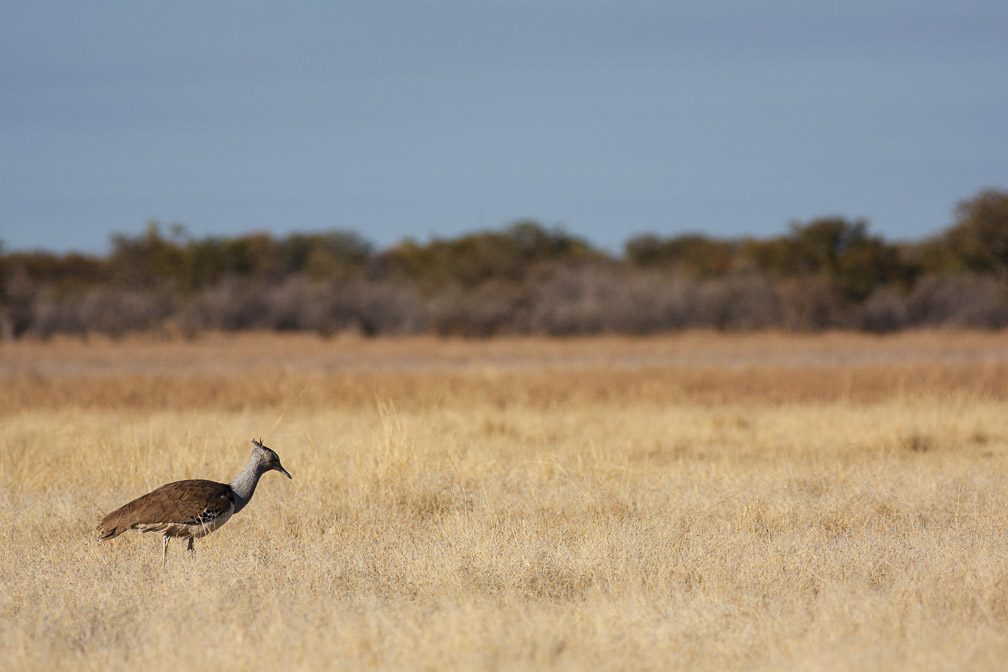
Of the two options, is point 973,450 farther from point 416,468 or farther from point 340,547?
point 340,547

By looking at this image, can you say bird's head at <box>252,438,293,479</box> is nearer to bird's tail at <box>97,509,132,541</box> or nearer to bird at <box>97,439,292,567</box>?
bird at <box>97,439,292,567</box>

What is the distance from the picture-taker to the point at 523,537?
7141 mm

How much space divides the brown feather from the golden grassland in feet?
1.00

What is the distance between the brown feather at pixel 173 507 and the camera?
648cm

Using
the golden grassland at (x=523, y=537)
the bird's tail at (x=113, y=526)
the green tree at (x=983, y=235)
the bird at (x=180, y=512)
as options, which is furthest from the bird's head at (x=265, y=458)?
the green tree at (x=983, y=235)

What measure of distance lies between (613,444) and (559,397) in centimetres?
519

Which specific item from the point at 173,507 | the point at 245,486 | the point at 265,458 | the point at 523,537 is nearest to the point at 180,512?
the point at 173,507

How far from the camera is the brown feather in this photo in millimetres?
6484

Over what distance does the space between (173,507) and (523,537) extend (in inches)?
93.4

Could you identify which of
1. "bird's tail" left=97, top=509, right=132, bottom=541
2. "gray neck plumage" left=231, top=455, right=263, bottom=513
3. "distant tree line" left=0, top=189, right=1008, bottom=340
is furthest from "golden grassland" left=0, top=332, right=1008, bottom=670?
"distant tree line" left=0, top=189, right=1008, bottom=340

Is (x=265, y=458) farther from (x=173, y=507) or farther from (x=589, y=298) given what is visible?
(x=589, y=298)

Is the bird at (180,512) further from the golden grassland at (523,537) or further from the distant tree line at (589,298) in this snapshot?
the distant tree line at (589,298)

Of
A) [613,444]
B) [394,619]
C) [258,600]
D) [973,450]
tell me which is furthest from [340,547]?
[973,450]

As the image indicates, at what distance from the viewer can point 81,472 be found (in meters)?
9.53
